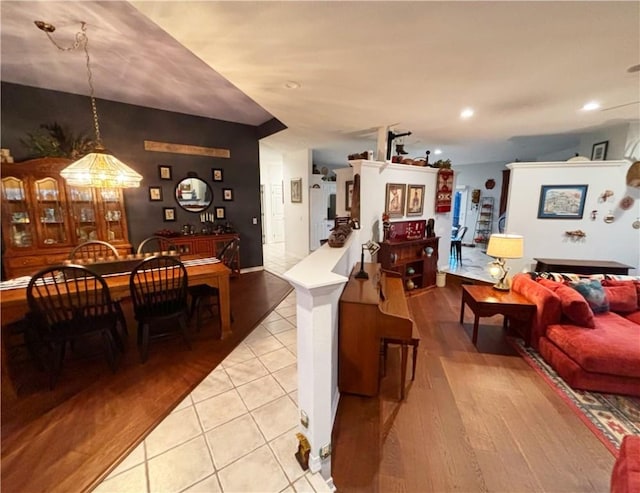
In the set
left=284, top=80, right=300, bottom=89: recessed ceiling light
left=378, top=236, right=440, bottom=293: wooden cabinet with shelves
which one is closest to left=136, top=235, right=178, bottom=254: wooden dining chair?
left=284, top=80, right=300, bottom=89: recessed ceiling light

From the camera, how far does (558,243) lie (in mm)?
4457

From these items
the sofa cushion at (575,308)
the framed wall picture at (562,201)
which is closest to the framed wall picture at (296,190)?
the framed wall picture at (562,201)

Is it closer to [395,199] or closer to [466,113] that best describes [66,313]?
[395,199]

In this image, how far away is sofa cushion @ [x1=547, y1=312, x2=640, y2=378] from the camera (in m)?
2.04

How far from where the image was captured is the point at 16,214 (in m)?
3.31

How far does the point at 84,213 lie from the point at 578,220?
7714mm

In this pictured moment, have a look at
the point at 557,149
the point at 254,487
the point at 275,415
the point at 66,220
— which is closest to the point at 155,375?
the point at 275,415

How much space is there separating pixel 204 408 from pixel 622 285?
4346mm

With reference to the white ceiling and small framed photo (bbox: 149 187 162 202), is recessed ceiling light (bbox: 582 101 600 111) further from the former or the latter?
small framed photo (bbox: 149 187 162 202)

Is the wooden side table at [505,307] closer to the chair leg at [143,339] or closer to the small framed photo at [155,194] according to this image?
the chair leg at [143,339]

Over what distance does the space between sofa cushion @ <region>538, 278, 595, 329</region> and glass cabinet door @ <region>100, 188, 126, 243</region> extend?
224 inches

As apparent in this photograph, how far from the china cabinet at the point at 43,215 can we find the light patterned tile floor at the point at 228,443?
312cm

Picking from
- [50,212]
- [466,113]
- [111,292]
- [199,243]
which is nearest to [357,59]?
[466,113]

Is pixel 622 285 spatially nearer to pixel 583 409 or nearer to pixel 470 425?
pixel 583 409
